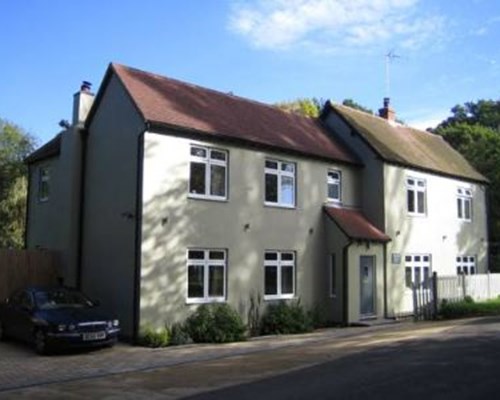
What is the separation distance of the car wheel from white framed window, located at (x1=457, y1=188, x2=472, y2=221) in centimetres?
2167

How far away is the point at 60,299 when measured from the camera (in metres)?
16.8

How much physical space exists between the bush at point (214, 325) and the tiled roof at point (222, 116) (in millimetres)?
5190

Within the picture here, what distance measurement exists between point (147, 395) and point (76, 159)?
11.8 m

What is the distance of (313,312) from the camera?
74.3 feet

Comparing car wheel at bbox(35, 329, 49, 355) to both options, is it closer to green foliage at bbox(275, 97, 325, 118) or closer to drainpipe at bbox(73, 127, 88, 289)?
drainpipe at bbox(73, 127, 88, 289)

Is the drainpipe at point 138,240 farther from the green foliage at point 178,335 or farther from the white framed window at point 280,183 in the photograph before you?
the white framed window at point 280,183

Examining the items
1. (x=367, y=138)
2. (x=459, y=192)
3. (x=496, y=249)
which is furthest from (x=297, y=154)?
(x=496, y=249)

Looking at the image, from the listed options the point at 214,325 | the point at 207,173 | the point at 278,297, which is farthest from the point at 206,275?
the point at 278,297

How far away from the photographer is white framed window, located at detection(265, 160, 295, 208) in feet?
72.5

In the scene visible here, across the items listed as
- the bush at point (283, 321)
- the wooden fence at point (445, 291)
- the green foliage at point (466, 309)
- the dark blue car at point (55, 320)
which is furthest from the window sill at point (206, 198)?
the green foliage at point (466, 309)

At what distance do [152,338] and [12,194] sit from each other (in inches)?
913

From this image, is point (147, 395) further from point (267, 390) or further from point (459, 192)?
point (459, 192)

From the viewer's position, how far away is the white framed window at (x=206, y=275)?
19.2 m

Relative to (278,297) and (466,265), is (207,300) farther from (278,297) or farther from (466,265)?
(466,265)
